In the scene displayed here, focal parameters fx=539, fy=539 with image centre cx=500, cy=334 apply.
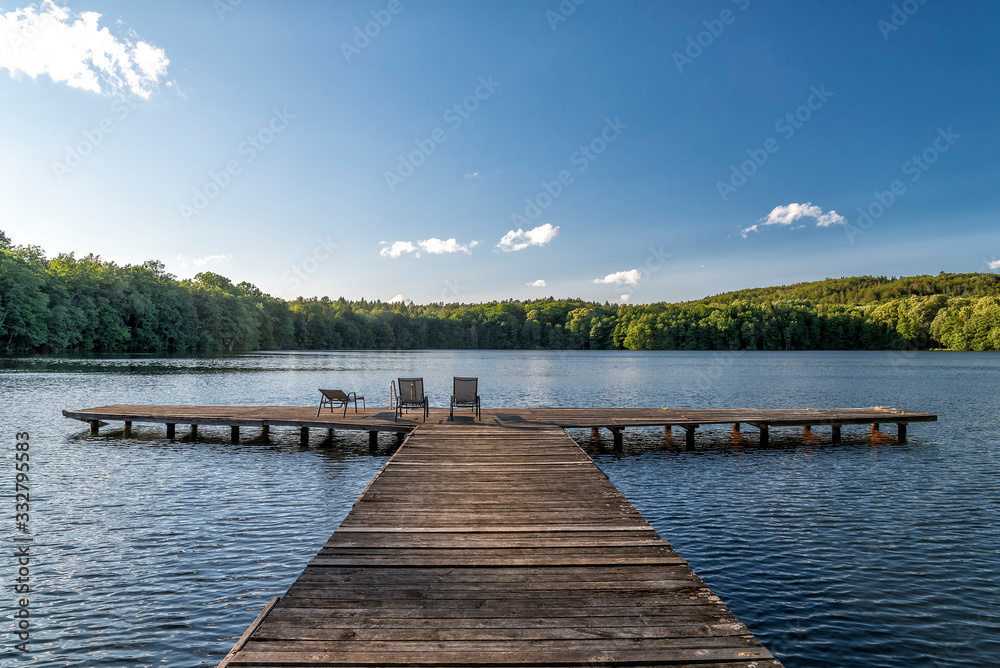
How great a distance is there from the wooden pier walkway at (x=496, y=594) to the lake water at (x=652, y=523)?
1346 millimetres

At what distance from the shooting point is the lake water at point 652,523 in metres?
4.57

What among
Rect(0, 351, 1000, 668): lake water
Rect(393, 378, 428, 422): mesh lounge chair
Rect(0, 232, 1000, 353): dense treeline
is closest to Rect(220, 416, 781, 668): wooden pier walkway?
Rect(0, 351, 1000, 668): lake water

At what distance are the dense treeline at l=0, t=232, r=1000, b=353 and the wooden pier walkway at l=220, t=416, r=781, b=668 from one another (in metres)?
54.3

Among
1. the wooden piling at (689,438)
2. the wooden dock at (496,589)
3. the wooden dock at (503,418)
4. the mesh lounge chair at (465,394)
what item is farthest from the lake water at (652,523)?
the mesh lounge chair at (465,394)

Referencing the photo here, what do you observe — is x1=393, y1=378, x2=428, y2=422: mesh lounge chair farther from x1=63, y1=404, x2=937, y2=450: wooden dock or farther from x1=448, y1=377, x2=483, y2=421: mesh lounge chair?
x1=448, y1=377, x2=483, y2=421: mesh lounge chair

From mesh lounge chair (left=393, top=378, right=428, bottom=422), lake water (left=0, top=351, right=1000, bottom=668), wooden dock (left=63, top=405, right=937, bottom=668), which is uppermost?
→ mesh lounge chair (left=393, top=378, right=428, bottom=422)

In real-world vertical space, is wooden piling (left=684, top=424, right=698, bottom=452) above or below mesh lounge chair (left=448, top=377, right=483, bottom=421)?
below

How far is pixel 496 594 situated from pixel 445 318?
117 meters

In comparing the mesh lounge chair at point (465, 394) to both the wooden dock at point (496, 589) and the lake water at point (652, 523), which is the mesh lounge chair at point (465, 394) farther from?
the wooden dock at point (496, 589)

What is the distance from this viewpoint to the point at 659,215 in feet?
152

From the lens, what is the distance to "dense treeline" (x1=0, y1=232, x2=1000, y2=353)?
164ft

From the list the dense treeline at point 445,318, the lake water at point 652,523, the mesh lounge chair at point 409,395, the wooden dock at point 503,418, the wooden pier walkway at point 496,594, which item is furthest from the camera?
the dense treeline at point 445,318

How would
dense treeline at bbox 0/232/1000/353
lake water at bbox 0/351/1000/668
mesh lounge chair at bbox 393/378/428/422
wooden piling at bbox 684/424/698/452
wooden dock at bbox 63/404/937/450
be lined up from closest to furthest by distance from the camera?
lake water at bbox 0/351/1000/668, mesh lounge chair at bbox 393/378/428/422, wooden dock at bbox 63/404/937/450, wooden piling at bbox 684/424/698/452, dense treeline at bbox 0/232/1000/353

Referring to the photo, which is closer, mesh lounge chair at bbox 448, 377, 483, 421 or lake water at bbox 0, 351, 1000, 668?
lake water at bbox 0, 351, 1000, 668
